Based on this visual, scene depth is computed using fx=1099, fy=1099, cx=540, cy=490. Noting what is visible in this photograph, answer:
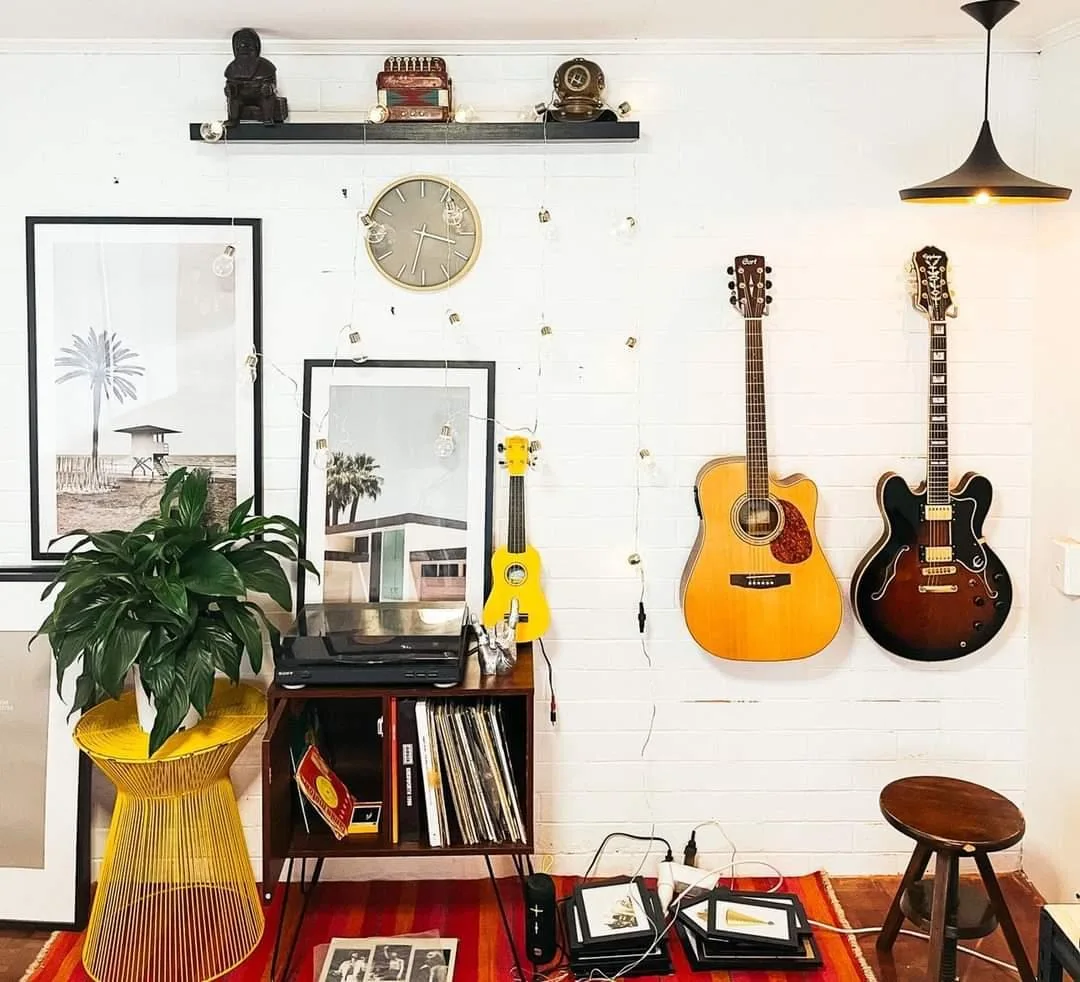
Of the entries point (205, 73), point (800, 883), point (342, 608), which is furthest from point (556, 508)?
→ point (205, 73)

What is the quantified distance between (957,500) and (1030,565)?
1.08 feet

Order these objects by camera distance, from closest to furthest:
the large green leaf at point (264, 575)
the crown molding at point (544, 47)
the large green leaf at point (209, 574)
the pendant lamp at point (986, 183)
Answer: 1. the pendant lamp at point (986, 183)
2. the large green leaf at point (209, 574)
3. the large green leaf at point (264, 575)
4. the crown molding at point (544, 47)

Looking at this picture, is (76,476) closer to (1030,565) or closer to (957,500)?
(957,500)

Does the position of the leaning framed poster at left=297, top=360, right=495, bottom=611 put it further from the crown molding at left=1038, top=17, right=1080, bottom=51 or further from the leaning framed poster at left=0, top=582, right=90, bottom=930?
the crown molding at left=1038, top=17, right=1080, bottom=51

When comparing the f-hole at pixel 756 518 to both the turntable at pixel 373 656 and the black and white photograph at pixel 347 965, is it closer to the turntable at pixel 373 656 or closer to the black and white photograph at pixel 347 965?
the turntable at pixel 373 656

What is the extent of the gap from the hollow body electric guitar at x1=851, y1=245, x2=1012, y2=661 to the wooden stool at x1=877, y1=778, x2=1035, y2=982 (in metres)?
0.42

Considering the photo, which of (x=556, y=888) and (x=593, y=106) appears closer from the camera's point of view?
(x=593, y=106)

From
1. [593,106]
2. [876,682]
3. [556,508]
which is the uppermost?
[593,106]

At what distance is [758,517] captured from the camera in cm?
285

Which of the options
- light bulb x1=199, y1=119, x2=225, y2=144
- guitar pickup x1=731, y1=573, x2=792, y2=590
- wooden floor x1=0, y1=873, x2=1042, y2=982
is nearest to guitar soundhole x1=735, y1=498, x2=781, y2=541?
guitar pickup x1=731, y1=573, x2=792, y2=590

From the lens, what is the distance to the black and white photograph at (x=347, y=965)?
8.58 ft

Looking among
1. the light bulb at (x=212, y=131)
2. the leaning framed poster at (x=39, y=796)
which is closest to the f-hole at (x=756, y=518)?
the light bulb at (x=212, y=131)

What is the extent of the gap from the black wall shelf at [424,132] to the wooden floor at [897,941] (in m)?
2.09

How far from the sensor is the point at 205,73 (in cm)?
286
